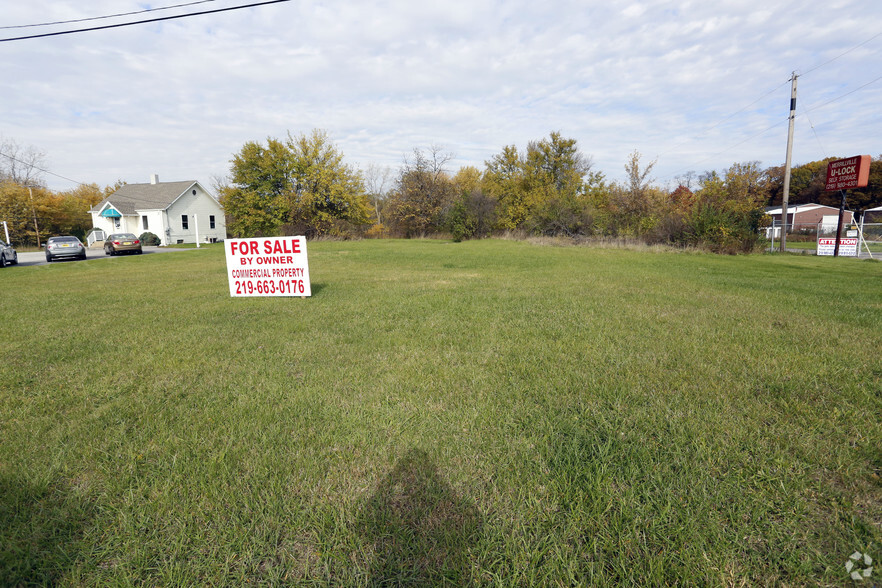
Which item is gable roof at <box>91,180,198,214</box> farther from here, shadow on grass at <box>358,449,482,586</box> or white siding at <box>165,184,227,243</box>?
shadow on grass at <box>358,449,482,586</box>

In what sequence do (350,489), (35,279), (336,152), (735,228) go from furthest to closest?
1. (336,152)
2. (735,228)
3. (35,279)
4. (350,489)

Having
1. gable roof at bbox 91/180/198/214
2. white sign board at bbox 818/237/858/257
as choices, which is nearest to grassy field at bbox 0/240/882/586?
white sign board at bbox 818/237/858/257

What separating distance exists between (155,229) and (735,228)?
1821 inches

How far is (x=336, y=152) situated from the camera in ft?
119

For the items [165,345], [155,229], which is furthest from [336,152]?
[165,345]

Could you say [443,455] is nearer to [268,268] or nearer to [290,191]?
[268,268]

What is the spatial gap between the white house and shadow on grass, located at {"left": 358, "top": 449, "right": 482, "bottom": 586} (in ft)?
132

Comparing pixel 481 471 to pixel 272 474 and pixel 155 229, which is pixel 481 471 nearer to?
pixel 272 474

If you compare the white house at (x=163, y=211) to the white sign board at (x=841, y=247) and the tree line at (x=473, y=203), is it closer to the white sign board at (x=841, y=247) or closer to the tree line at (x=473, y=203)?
the tree line at (x=473, y=203)

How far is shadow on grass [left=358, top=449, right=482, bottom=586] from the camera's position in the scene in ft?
5.97

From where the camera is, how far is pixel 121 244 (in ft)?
81.1

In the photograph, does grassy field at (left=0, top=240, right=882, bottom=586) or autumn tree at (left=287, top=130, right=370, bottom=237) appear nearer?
grassy field at (left=0, top=240, right=882, bottom=586)

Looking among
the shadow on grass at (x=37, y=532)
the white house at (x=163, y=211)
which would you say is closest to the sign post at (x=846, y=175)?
the shadow on grass at (x=37, y=532)

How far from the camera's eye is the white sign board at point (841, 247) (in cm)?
1983
